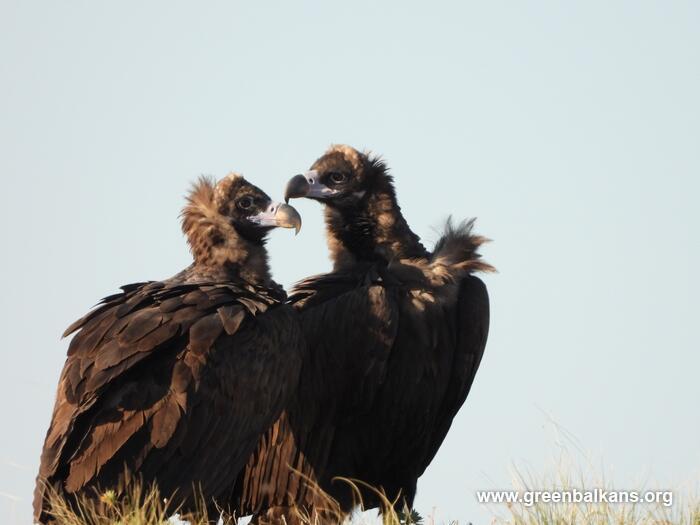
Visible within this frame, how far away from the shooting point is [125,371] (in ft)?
31.2

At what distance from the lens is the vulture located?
9.35 m

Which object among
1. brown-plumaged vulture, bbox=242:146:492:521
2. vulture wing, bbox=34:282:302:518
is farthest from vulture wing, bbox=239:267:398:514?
vulture wing, bbox=34:282:302:518

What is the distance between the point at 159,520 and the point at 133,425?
819 mm

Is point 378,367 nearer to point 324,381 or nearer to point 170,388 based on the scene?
point 324,381

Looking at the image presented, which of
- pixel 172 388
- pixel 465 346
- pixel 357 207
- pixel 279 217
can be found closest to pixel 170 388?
pixel 172 388

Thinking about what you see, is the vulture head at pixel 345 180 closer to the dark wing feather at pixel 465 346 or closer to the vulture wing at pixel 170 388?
the dark wing feather at pixel 465 346

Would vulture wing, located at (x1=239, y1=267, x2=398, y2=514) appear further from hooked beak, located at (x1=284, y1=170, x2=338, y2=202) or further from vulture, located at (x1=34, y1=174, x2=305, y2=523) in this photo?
hooked beak, located at (x1=284, y1=170, x2=338, y2=202)

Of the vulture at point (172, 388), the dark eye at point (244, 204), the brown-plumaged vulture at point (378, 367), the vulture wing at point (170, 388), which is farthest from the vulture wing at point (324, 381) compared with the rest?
the dark eye at point (244, 204)

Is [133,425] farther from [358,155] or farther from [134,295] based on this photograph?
[358,155]

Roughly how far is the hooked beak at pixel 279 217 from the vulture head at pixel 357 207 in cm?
39

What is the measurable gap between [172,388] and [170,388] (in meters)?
0.01

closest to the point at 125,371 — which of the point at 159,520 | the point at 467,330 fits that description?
the point at 159,520

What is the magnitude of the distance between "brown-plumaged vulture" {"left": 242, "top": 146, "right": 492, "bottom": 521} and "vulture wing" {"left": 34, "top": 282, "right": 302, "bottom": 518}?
518 millimetres

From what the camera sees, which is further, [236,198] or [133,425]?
[236,198]
